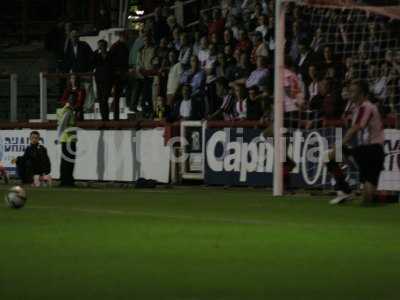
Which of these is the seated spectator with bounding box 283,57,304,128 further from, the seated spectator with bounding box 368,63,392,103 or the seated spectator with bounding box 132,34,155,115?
the seated spectator with bounding box 132,34,155,115

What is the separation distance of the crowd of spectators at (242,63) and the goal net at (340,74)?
0.02 meters

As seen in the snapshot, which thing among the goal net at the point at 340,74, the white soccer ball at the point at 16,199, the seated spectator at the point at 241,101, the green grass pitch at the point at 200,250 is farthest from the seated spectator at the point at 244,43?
the white soccer ball at the point at 16,199

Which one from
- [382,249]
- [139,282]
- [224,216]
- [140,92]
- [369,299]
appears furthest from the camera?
[140,92]

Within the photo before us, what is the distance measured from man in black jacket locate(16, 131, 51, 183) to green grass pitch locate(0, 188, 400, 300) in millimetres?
6950

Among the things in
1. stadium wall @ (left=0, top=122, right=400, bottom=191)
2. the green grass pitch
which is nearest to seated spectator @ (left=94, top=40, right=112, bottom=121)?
stadium wall @ (left=0, top=122, right=400, bottom=191)

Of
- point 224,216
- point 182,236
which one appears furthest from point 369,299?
point 224,216

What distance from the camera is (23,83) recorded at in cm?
3828

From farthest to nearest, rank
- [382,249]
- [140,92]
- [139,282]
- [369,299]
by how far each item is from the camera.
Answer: [140,92]
[382,249]
[139,282]
[369,299]

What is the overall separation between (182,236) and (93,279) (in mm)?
3722

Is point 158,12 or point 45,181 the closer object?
point 45,181

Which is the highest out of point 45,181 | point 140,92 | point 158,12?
point 158,12

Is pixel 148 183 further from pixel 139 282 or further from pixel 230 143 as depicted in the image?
pixel 139 282

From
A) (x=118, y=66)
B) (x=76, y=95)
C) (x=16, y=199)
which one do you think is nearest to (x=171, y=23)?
(x=118, y=66)

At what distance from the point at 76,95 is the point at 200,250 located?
16.1 meters
